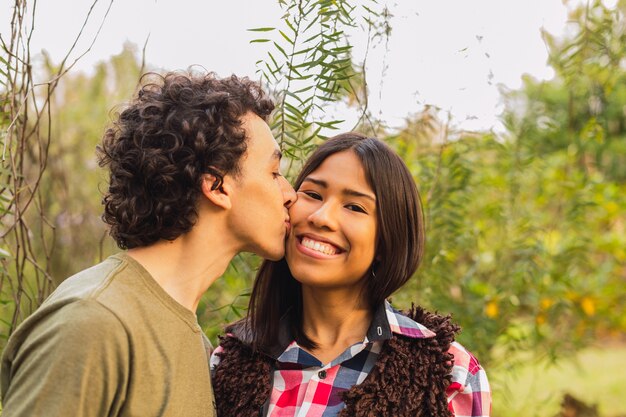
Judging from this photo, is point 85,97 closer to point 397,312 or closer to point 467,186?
point 467,186

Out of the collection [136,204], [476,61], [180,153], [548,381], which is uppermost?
[476,61]

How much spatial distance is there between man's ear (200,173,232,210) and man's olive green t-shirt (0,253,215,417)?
22 centimetres

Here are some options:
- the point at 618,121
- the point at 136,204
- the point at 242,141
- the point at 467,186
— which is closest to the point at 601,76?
the point at 467,186

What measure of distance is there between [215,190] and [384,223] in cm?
41

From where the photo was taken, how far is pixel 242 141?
5.82 ft

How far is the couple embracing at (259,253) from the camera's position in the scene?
4.99 ft

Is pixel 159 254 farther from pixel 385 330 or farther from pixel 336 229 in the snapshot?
pixel 385 330

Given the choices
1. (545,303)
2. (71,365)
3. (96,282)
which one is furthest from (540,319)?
(71,365)

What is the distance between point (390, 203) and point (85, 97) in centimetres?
319

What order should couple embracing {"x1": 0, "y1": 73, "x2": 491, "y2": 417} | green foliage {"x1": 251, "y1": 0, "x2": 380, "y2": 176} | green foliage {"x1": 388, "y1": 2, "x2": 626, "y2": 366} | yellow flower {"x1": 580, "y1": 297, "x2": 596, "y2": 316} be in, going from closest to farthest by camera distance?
couple embracing {"x1": 0, "y1": 73, "x2": 491, "y2": 417} < green foliage {"x1": 251, "y1": 0, "x2": 380, "y2": 176} < green foliage {"x1": 388, "y1": 2, "x2": 626, "y2": 366} < yellow flower {"x1": 580, "y1": 297, "x2": 596, "y2": 316}

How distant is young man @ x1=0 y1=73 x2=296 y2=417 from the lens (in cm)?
135

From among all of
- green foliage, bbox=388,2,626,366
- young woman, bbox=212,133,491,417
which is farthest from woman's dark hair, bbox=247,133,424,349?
green foliage, bbox=388,2,626,366

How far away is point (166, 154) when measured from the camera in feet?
5.48

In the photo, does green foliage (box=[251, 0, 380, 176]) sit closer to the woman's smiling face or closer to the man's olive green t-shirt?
the woman's smiling face
